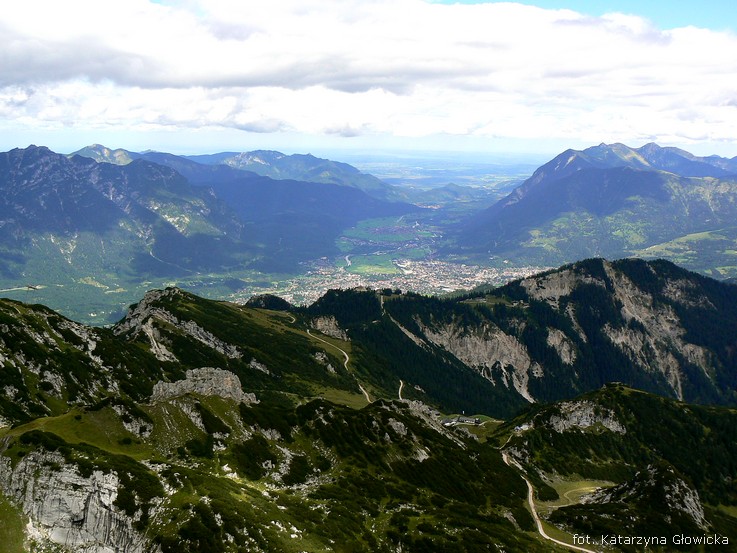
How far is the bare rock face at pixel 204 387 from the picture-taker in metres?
122

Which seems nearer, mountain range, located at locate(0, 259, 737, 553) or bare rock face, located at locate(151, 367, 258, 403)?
mountain range, located at locate(0, 259, 737, 553)

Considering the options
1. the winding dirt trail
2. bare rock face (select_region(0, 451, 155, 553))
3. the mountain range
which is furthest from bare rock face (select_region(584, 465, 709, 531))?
bare rock face (select_region(0, 451, 155, 553))

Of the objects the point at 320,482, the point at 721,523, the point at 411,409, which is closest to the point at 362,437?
the point at 320,482

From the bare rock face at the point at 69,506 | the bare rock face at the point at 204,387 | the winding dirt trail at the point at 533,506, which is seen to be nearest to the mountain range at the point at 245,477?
the bare rock face at the point at 69,506

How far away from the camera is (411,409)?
17238 centimetres

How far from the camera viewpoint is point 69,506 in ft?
262

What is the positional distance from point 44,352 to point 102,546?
313 ft

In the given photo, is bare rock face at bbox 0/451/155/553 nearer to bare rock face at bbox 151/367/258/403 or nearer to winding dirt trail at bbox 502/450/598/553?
bare rock face at bbox 151/367/258/403

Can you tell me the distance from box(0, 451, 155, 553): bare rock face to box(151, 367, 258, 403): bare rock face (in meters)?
37.3

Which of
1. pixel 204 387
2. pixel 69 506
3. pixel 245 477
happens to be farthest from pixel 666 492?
pixel 69 506

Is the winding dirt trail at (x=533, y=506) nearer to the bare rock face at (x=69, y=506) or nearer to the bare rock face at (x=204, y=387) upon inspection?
the bare rock face at (x=204, y=387)

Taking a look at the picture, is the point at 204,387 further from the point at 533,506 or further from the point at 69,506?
the point at 533,506

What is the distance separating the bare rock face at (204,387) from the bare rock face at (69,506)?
37.3 metres

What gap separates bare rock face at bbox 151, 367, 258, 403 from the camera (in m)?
122
